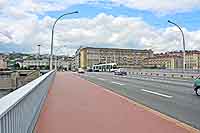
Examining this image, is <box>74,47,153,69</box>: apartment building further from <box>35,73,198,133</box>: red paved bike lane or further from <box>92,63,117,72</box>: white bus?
<box>35,73,198,133</box>: red paved bike lane

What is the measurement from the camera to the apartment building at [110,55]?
122 m

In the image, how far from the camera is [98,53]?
126875mm

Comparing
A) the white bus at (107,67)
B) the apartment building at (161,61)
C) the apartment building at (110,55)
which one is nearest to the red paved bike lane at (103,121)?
the apartment building at (161,61)

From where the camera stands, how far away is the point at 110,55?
12781 cm

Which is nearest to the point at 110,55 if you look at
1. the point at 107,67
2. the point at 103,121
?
the point at 107,67

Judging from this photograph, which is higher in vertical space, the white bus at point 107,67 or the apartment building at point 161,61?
the apartment building at point 161,61

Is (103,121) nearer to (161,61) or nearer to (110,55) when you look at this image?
(161,61)

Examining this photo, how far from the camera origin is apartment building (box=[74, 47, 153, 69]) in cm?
12250

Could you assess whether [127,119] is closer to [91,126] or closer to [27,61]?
[91,126]

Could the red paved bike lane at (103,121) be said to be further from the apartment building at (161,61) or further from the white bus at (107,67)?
the white bus at (107,67)

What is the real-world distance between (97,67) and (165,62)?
2472 centimetres

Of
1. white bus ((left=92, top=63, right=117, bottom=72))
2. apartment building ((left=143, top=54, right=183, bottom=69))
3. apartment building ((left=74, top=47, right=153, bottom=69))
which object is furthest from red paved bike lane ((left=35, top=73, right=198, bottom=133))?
apartment building ((left=74, top=47, right=153, bottom=69))

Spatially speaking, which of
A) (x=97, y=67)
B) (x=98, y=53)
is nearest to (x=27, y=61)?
(x=98, y=53)

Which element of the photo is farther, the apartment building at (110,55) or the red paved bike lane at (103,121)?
the apartment building at (110,55)
